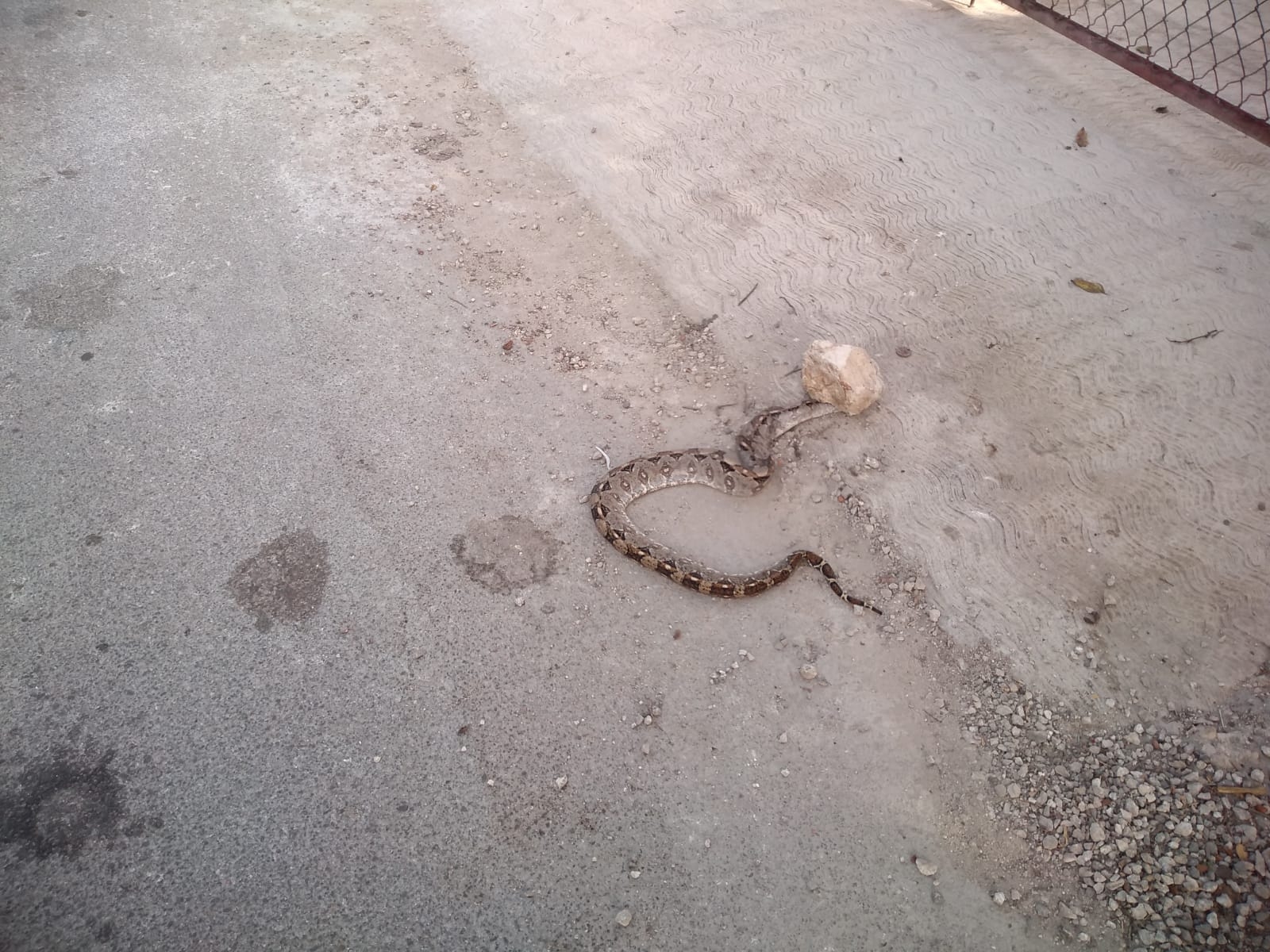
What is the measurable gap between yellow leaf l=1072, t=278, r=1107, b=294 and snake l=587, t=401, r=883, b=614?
8.16 ft

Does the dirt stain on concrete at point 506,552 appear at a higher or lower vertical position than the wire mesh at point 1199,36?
lower

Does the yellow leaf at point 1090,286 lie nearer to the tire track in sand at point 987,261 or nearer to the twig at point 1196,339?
the tire track in sand at point 987,261

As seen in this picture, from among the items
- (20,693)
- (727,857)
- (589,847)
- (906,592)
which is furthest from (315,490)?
(906,592)

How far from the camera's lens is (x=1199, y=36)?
8.84 m

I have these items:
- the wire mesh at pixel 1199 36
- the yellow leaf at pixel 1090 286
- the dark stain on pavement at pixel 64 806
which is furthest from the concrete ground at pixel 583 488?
the wire mesh at pixel 1199 36

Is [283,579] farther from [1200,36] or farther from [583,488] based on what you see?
[1200,36]

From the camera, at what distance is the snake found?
179 inches

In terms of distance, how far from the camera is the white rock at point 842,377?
5.17m

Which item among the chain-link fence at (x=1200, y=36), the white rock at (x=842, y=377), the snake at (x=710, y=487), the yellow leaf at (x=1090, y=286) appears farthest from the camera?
the chain-link fence at (x=1200, y=36)

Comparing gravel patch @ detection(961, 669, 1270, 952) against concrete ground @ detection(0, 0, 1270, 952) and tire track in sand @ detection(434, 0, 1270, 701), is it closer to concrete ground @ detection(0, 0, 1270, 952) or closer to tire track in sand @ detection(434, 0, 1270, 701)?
concrete ground @ detection(0, 0, 1270, 952)

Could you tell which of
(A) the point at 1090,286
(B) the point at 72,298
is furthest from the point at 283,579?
(A) the point at 1090,286

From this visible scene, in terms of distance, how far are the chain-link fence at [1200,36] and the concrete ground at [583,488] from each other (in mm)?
812

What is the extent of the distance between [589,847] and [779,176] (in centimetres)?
603

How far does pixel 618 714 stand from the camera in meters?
4.07
